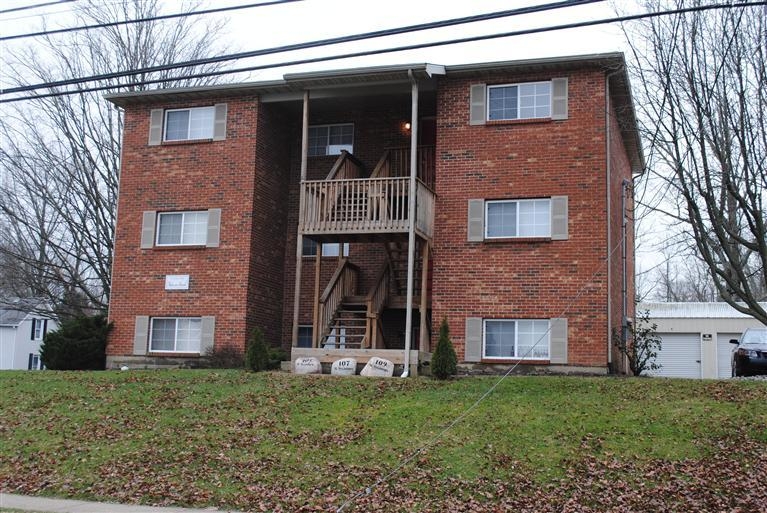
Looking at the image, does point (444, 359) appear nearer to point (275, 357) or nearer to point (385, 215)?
point (385, 215)

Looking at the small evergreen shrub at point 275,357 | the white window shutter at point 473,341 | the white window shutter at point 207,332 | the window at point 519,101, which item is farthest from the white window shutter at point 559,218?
the white window shutter at point 207,332

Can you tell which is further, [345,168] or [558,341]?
[345,168]

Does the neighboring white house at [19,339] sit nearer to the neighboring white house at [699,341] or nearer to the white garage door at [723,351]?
the neighboring white house at [699,341]

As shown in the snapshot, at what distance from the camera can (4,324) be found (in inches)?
1934

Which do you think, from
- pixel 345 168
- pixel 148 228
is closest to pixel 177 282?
pixel 148 228

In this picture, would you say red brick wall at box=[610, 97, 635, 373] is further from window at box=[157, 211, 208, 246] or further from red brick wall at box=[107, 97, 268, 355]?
window at box=[157, 211, 208, 246]

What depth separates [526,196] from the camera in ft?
64.0

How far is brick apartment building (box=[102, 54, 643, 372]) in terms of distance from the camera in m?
19.1

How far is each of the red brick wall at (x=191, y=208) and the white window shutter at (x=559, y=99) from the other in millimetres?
7492

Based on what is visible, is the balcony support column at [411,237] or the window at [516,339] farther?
the window at [516,339]

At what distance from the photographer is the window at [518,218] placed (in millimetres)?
19422

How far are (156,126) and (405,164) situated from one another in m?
6.73

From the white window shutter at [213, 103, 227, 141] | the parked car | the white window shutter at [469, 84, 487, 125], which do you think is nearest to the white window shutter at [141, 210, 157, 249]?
the white window shutter at [213, 103, 227, 141]

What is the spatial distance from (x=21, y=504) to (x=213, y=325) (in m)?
9.97
